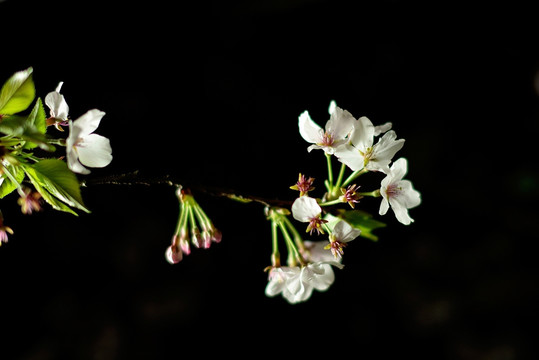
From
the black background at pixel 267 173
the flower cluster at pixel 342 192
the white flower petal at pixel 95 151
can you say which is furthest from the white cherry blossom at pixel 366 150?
the black background at pixel 267 173

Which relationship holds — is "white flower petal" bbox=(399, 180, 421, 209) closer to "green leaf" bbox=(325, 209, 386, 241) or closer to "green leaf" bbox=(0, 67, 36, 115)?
"green leaf" bbox=(325, 209, 386, 241)

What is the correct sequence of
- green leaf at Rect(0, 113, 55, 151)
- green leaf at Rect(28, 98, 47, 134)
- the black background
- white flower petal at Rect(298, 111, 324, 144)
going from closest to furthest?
green leaf at Rect(0, 113, 55, 151) → green leaf at Rect(28, 98, 47, 134) → white flower petal at Rect(298, 111, 324, 144) → the black background

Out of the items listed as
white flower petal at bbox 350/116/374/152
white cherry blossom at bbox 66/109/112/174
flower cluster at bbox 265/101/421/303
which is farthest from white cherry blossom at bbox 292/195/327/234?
white cherry blossom at bbox 66/109/112/174

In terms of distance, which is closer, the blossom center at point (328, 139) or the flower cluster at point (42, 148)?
the flower cluster at point (42, 148)

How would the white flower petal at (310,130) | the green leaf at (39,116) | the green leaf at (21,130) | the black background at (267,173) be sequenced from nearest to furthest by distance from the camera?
the green leaf at (21,130) < the green leaf at (39,116) < the white flower petal at (310,130) < the black background at (267,173)

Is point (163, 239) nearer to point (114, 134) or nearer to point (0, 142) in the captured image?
point (114, 134)

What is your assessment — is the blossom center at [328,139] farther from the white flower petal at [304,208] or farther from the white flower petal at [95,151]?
the white flower petal at [95,151]

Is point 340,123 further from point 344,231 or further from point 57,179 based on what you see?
point 57,179
